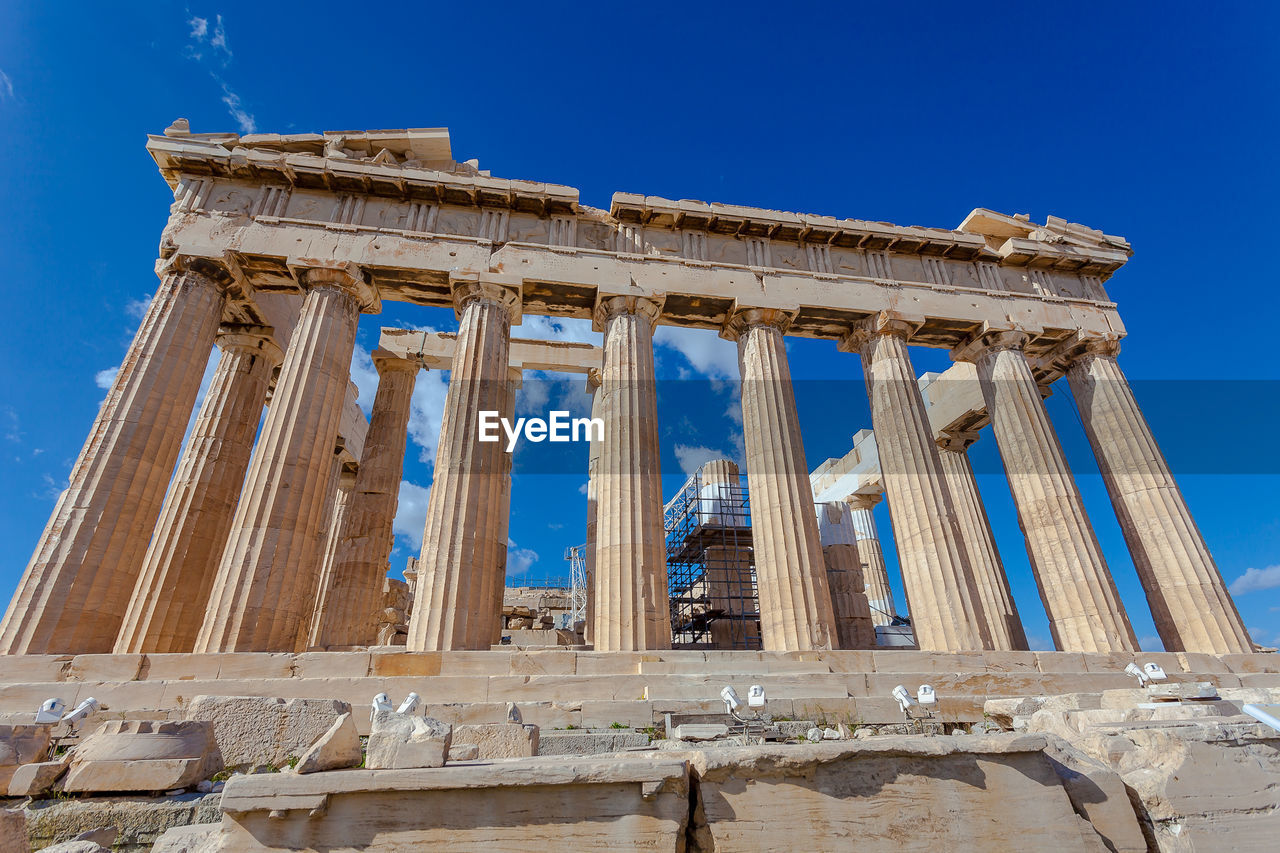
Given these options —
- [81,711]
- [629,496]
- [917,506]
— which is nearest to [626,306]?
[629,496]

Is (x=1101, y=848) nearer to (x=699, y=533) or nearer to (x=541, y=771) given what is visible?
(x=541, y=771)

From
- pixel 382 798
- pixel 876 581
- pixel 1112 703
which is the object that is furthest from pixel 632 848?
pixel 876 581

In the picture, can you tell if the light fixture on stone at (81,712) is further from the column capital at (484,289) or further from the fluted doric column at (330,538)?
the column capital at (484,289)

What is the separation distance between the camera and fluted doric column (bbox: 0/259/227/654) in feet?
35.0

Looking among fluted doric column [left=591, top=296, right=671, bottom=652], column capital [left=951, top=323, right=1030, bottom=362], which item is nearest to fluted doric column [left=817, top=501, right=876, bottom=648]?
column capital [left=951, top=323, right=1030, bottom=362]

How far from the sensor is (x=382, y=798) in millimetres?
3766

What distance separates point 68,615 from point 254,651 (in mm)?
3273

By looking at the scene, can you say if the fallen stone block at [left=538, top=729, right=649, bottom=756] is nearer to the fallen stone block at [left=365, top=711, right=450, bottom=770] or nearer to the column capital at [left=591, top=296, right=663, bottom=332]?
the fallen stone block at [left=365, top=711, right=450, bottom=770]

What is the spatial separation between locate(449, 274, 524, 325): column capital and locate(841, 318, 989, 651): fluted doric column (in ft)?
31.9

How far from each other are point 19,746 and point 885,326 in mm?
17768

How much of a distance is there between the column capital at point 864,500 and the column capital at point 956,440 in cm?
491

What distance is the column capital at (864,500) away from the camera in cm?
2627

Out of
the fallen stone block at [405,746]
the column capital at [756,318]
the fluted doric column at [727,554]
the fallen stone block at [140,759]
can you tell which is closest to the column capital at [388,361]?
the column capital at [756,318]

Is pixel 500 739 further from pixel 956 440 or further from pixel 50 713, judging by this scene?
pixel 956 440
